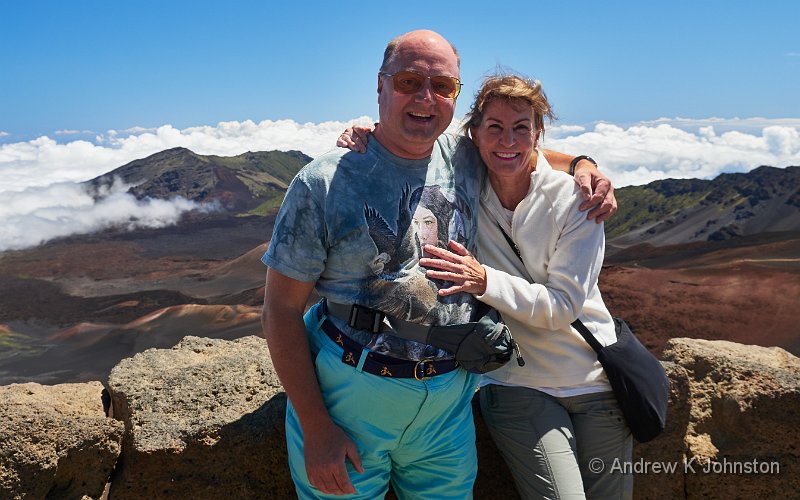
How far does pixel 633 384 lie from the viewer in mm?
3324

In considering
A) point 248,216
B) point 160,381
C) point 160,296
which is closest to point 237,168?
point 248,216

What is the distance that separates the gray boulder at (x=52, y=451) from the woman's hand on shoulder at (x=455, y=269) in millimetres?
1964

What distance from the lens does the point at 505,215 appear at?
3504mm

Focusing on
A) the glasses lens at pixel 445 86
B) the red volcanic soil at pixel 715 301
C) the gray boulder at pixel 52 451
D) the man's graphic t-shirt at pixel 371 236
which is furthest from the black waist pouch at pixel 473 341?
the red volcanic soil at pixel 715 301

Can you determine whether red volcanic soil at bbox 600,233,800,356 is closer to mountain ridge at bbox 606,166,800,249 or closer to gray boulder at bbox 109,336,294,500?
gray boulder at bbox 109,336,294,500

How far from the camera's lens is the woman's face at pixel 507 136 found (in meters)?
3.38

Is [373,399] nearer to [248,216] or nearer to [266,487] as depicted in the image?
[266,487]

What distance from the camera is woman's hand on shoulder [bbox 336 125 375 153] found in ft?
9.89

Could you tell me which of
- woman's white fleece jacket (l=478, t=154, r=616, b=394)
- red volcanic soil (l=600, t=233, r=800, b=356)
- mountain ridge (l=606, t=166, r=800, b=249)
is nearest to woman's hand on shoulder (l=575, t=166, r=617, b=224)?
woman's white fleece jacket (l=478, t=154, r=616, b=394)

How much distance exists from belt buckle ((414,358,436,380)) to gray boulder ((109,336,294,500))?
1.06 metres

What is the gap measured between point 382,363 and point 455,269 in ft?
1.91

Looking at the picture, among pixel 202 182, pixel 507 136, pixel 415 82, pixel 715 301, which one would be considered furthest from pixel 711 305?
pixel 202 182

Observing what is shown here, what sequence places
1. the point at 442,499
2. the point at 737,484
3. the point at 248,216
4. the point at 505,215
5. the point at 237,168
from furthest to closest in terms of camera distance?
1. the point at 237,168
2. the point at 248,216
3. the point at 737,484
4. the point at 505,215
5. the point at 442,499

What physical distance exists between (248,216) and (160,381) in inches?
4675
